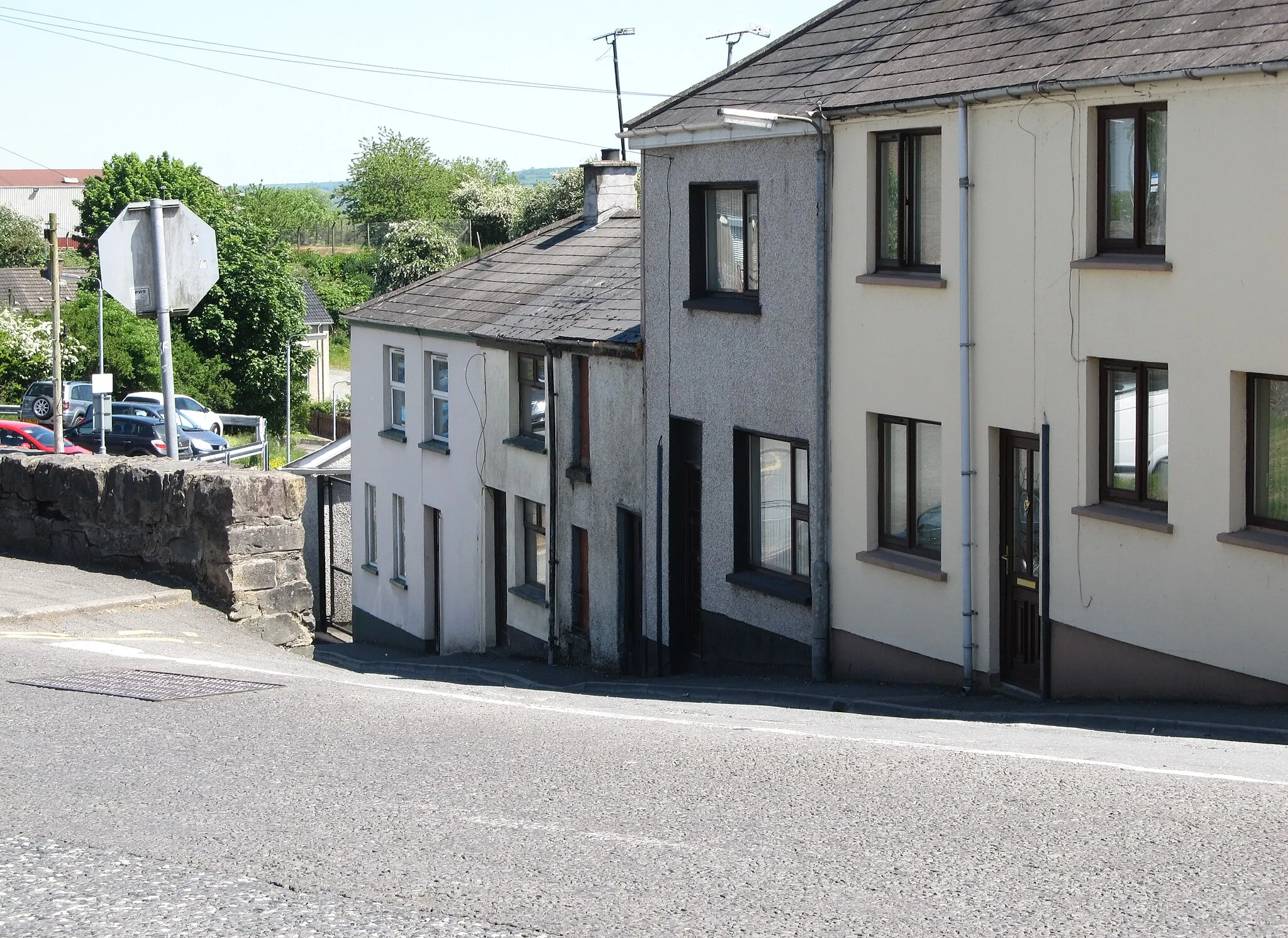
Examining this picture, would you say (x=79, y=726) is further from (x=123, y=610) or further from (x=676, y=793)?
(x=123, y=610)

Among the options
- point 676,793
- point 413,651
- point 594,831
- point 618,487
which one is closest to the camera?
point 594,831

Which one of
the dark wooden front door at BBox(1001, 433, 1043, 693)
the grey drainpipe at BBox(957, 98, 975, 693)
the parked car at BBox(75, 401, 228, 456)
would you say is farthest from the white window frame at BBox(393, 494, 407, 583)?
the parked car at BBox(75, 401, 228, 456)

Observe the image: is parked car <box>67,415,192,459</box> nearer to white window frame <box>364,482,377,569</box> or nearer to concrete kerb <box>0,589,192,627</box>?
white window frame <box>364,482,377,569</box>

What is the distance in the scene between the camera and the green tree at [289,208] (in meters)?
138

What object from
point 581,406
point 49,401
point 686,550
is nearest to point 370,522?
point 581,406

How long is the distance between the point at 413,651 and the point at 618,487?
24.6 ft

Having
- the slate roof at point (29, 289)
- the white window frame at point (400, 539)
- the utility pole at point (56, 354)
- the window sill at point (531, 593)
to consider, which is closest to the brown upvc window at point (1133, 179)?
the window sill at point (531, 593)

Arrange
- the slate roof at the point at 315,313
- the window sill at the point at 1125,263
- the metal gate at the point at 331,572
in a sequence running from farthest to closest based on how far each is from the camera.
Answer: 1. the slate roof at the point at 315,313
2. the metal gate at the point at 331,572
3. the window sill at the point at 1125,263

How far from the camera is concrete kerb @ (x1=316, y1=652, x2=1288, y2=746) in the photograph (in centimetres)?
1051

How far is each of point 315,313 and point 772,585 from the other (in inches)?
2813

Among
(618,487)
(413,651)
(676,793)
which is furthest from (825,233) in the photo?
(413,651)

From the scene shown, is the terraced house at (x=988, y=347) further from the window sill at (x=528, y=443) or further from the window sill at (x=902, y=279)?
the window sill at (x=528, y=443)

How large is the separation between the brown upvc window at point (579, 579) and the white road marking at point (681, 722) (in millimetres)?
9418

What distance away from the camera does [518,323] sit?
2175 centimetres
